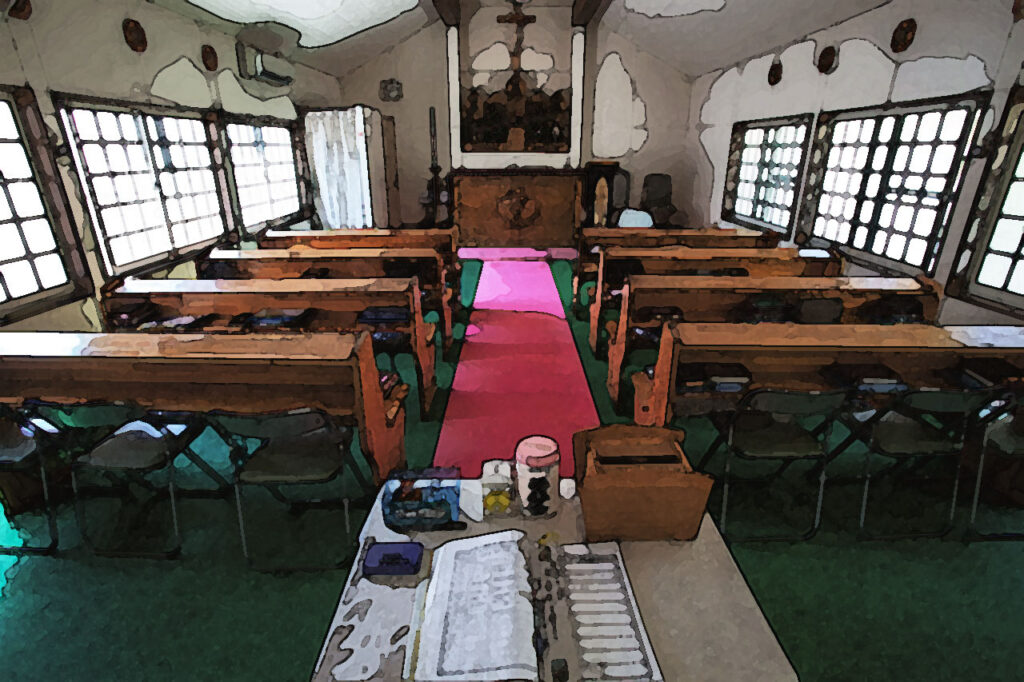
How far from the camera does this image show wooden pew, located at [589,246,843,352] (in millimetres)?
4680

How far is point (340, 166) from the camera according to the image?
27.4 feet

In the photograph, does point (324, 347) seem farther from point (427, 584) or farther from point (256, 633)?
point (427, 584)

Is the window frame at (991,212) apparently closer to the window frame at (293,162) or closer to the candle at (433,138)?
the window frame at (293,162)

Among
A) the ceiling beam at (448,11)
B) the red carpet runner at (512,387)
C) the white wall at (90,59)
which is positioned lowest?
the red carpet runner at (512,387)

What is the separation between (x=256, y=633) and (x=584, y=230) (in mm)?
4826

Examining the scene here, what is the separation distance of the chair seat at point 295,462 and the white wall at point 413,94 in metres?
7.68

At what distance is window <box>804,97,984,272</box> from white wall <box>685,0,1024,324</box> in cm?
13

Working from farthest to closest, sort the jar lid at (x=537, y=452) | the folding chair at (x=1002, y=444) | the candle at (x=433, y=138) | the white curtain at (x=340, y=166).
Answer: the candle at (x=433, y=138) < the white curtain at (x=340, y=166) < the folding chair at (x=1002, y=444) < the jar lid at (x=537, y=452)

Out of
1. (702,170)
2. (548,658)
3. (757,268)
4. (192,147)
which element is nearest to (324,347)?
(548,658)

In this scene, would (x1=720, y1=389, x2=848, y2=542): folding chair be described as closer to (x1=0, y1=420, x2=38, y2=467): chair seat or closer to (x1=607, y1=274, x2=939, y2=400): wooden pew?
(x1=607, y1=274, x2=939, y2=400): wooden pew

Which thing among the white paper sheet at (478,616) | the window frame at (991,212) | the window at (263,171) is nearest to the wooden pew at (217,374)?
the white paper sheet at (478,616)

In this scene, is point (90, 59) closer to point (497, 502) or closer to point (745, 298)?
point (497, 502)

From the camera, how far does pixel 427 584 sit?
1.33m

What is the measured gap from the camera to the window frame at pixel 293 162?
20.2 feet
